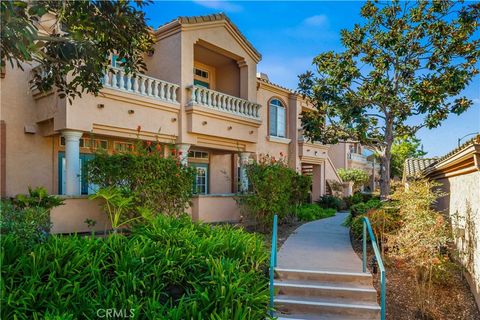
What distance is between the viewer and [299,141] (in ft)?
67.4

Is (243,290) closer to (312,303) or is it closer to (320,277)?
(312,303)

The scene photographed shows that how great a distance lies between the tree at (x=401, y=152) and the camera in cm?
3566

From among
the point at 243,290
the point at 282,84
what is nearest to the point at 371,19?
the point at 282,84

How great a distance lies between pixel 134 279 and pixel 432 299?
591cm

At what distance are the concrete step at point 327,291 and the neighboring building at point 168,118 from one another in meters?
5.85

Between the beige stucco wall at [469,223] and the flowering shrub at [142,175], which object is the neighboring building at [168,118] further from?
the beige stucco wall at [469,223]

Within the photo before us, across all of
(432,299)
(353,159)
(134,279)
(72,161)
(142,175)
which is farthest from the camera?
(353,159)

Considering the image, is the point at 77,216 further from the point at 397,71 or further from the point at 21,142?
the point at 397,71

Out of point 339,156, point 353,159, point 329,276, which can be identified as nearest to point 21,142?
point 329,276

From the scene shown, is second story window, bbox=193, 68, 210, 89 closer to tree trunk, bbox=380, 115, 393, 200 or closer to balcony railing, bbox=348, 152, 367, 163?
tree trunk, bbox=380, 115, 393, 200

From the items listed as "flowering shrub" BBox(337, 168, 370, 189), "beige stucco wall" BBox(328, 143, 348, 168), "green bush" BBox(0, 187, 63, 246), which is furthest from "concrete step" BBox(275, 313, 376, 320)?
"beige stucco wall" BBox(328, 143, 348, 168)

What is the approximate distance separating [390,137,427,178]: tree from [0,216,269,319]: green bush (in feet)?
104

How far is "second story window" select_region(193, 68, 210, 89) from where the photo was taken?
17000 millimetres

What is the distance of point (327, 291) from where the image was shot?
6.89 m
